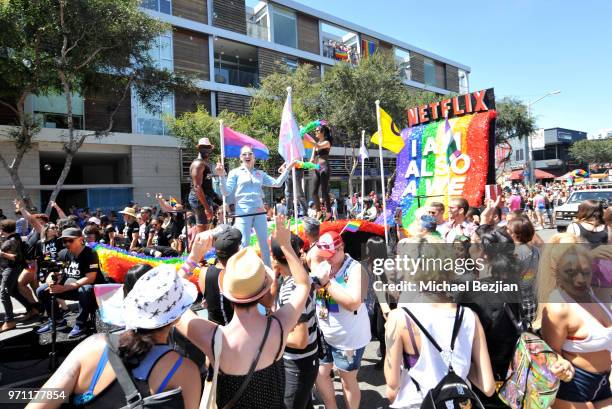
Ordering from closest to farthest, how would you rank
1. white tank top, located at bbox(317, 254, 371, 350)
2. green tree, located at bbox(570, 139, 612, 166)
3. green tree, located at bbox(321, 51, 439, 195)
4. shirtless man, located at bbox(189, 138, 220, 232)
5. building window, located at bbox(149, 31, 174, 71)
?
white tank top, located at bbox(317, 254, 371, 350), shirtless man, located at bbox(189, 138, 220, 232), building window, located at bbox(149, 31, 174, 71), green tree, located at bbox(321, 51, 439, 195), green tree, located at bbox(570, 139, 612, 166)

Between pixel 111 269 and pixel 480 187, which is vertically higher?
pixel 480 187

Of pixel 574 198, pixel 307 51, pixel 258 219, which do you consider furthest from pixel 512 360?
pixel 307 51

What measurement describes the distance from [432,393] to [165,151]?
2280 cm

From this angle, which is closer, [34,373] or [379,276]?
[379,276]

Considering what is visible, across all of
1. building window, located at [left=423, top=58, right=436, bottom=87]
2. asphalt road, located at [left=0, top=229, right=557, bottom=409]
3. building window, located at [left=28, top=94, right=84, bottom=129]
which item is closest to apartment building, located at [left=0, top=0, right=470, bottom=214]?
building window, located at [left=28, top=94, right=84, bottom=129]

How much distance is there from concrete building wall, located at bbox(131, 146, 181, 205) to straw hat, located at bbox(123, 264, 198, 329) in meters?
21.2

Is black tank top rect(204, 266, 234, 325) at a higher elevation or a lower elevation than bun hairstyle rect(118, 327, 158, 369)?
lower

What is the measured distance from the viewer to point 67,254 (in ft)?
17.4

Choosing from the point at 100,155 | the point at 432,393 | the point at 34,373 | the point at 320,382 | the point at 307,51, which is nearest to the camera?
the point at 432,393

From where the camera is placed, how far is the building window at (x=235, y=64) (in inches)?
1022

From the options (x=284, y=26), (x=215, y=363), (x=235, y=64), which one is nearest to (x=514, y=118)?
(x=284, y=26)

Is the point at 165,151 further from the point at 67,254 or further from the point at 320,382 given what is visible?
the point at 320,382

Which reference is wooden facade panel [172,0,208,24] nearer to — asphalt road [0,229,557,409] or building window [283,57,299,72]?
building window [283,57,299,72]

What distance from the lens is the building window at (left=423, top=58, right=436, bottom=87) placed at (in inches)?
1629
